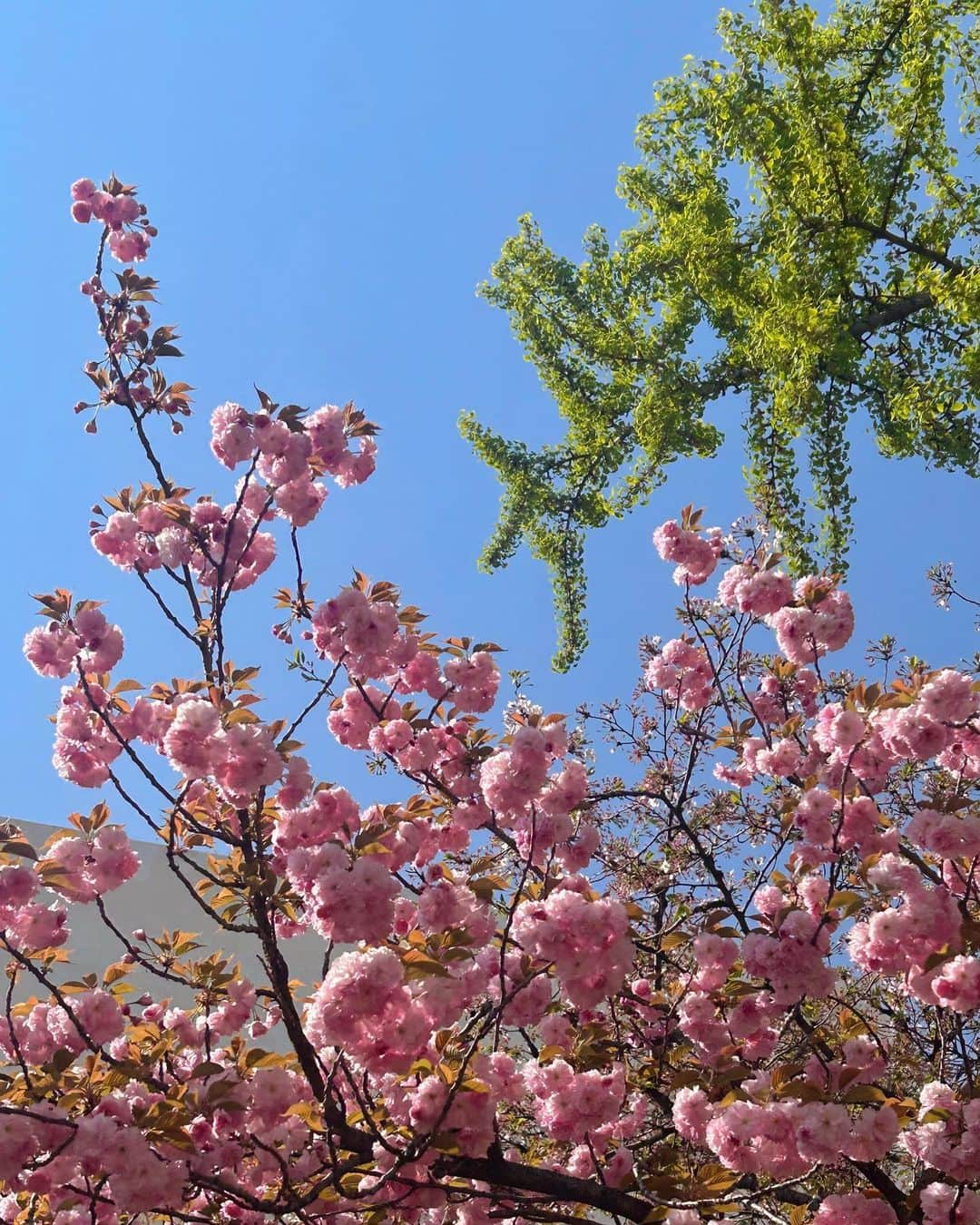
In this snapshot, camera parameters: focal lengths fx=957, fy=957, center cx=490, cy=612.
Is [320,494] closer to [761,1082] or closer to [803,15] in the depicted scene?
[761,1082]

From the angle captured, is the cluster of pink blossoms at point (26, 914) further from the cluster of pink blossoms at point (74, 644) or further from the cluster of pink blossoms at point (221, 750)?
the cluster of pink blossoms at point (74, 644)

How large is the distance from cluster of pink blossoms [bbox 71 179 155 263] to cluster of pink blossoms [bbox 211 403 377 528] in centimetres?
87

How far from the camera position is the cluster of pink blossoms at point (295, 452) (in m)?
2.84

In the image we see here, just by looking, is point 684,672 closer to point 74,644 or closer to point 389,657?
point 389,657

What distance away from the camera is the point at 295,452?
2.84m

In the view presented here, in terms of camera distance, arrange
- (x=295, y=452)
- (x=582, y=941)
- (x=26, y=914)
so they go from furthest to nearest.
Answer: (x=295, y=452) < (x=26, y=914) < (x=582, y=941)

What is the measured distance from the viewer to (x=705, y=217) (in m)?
8.45

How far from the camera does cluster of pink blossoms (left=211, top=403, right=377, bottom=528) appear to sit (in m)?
2.84

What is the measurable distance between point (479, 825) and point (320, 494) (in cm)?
112

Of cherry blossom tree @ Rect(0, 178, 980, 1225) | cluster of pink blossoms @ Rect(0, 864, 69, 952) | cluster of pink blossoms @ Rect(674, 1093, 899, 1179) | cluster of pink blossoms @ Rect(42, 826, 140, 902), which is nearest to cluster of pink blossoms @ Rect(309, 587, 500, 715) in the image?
cherry blossom tree @ Rect(0, 178, 980, 1225)

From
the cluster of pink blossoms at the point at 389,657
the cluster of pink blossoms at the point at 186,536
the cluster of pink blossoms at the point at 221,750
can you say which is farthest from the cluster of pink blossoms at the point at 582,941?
the cluster of pink blossoms at the point at 186,536

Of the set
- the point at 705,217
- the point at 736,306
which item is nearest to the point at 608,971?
the point at 736,306

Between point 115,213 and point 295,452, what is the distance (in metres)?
1.26

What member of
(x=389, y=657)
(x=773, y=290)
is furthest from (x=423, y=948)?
(x=773, y=290)
